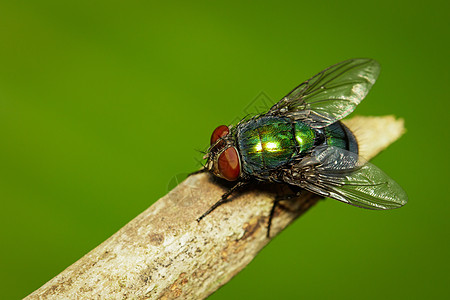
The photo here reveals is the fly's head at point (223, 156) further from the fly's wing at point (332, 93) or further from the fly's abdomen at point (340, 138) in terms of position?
the fly's abdomen at point (340, 138)

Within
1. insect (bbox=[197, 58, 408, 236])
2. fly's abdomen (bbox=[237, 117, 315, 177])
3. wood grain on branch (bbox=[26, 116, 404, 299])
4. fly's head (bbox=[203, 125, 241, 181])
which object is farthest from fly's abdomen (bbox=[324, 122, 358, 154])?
fly's head (bbox=[203, 125, 241, 181])

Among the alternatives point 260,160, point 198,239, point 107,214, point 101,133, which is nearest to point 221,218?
point 198,239

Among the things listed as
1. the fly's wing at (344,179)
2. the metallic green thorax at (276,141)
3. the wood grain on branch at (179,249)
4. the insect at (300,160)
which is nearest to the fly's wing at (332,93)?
the insect at (300,160)

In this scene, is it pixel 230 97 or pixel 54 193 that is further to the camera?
pixel 230 97

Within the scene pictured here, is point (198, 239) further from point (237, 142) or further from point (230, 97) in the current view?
point (230, 97)

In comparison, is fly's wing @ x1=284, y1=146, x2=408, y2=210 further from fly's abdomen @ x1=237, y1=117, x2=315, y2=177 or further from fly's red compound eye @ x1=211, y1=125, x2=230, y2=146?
fly's red compound eye @ x1=211, y1=125, x2=230, y2=146

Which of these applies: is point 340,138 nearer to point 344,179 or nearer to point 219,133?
point 344,179
